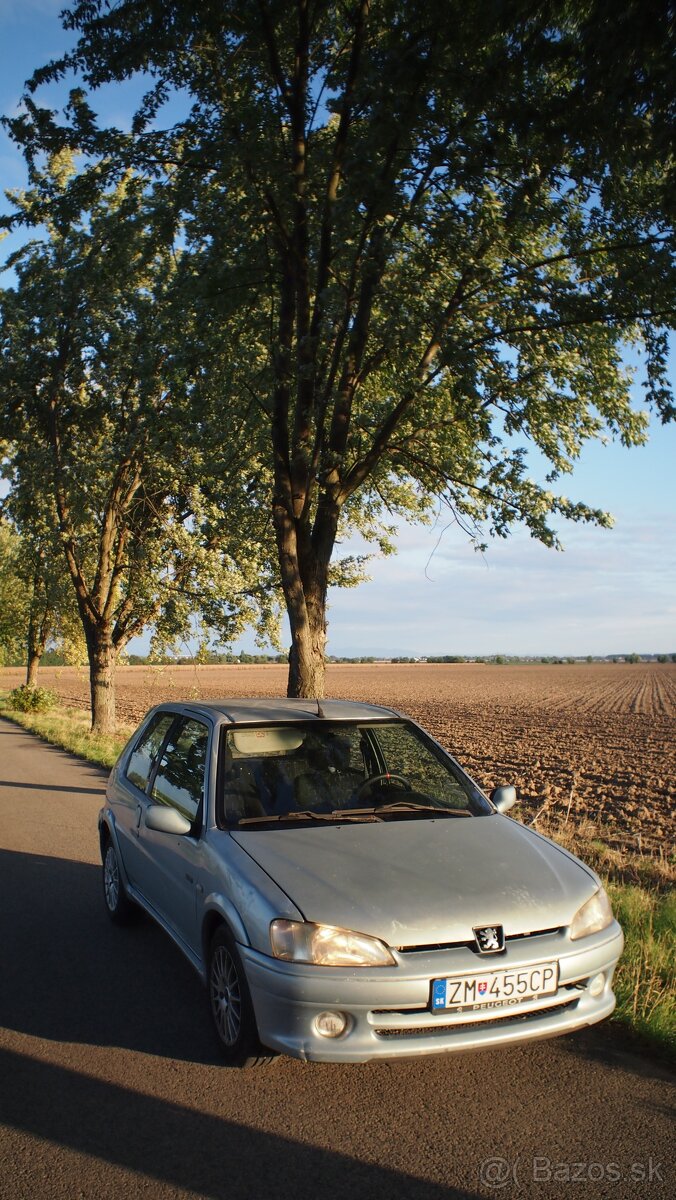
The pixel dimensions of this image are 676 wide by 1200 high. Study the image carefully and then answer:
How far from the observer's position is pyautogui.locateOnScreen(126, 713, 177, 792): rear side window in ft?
20.1

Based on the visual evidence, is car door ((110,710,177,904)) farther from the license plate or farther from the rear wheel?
the license plate

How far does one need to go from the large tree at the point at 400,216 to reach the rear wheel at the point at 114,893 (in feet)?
14.6

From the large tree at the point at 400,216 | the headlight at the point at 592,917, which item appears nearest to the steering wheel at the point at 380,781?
the headlight at the point at 592,917

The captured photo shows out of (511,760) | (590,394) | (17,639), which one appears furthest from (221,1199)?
(17,639)

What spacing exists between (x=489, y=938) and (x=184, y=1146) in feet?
4.51

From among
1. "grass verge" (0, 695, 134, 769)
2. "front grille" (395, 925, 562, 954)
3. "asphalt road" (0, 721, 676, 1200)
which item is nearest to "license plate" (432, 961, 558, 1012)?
"front grille" (395, 925, 562, 954)

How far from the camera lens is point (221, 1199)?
3064 mm

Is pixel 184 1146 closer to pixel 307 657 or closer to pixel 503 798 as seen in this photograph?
pixel 503 798

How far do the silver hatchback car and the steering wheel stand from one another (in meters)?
0.02

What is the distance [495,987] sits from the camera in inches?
149

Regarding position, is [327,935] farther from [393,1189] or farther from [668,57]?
[668,57]

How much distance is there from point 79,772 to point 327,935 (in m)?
12.6

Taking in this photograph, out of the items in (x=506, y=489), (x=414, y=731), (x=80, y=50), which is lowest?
(x=414, y=731)

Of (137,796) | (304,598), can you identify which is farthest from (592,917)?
(304,598)
